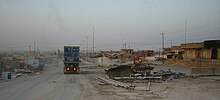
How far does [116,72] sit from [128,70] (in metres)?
1.58

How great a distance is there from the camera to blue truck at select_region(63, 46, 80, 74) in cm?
3638

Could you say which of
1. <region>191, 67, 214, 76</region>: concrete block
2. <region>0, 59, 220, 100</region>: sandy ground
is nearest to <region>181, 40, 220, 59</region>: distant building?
<region>191, 67, 214, 76</region>: concrete block

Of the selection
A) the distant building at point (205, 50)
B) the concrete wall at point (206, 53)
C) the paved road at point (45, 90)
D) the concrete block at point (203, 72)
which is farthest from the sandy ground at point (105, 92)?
the concrete wall at point (206, 53)

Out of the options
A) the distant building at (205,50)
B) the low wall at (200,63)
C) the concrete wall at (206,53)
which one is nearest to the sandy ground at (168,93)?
the low wall at (200,63)

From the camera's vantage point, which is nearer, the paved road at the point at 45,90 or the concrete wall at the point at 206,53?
the paved road at the point at 45,90

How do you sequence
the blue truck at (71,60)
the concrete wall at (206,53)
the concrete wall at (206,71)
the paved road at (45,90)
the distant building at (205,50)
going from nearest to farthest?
the paved road at (45,90), the concrete wall at (206,71), the blue truck at (71,60), the distant building at (205,50), the concrete wall at (206,53)

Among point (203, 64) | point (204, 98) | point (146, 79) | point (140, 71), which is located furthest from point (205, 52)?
point (204, 98)

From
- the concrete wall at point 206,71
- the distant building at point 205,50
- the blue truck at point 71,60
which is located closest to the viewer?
the concrete wall at point 206,71

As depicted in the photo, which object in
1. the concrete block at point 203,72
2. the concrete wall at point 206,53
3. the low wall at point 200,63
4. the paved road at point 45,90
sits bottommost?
the paved road at point 45,90

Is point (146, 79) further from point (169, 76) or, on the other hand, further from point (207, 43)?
point (207, 43)

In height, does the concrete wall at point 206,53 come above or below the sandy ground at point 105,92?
above

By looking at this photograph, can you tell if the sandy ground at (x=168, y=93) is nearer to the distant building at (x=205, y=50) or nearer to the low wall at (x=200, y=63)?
the low wall at (x=200, y=63)

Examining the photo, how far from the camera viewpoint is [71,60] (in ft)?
120

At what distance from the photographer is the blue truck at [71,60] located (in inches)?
1432
